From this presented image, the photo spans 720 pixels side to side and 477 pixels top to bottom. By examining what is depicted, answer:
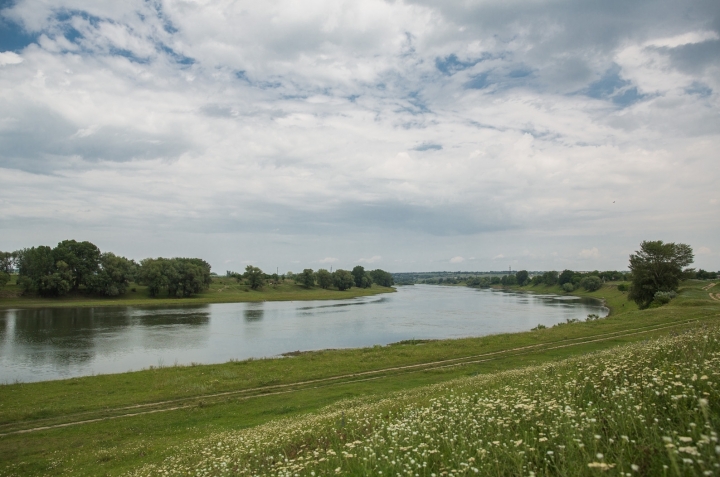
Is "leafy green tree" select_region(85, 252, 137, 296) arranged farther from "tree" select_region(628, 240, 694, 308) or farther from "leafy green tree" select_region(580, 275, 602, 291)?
"leafy green tree" select_region(580, 275, 602, 291)

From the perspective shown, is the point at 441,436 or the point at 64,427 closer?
the point at 441,436

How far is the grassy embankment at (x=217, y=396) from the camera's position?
1471 centimetres

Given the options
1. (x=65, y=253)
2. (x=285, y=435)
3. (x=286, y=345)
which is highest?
(x=65, y=253)

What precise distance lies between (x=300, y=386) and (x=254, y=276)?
5097 inches

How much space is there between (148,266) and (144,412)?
360 feet

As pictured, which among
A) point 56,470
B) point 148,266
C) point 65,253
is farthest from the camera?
point 148,266

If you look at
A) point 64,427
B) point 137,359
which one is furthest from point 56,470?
point 137,359

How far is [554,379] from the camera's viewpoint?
10.2 m

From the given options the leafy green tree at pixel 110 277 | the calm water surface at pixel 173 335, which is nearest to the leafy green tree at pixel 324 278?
the leafy green tree at pixel 110 277

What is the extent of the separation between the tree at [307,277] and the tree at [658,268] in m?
120

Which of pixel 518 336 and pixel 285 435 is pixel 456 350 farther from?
pixel 285 435

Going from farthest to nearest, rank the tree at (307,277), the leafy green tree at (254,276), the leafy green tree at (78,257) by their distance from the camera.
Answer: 1. the tree at (307,277)
2. the leafy green tree at (254,276)
3. the leafy green tree at (78,257)

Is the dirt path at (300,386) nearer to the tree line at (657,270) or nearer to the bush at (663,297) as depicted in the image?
the bush at (663,297)

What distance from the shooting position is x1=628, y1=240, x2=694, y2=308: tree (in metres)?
67.4
